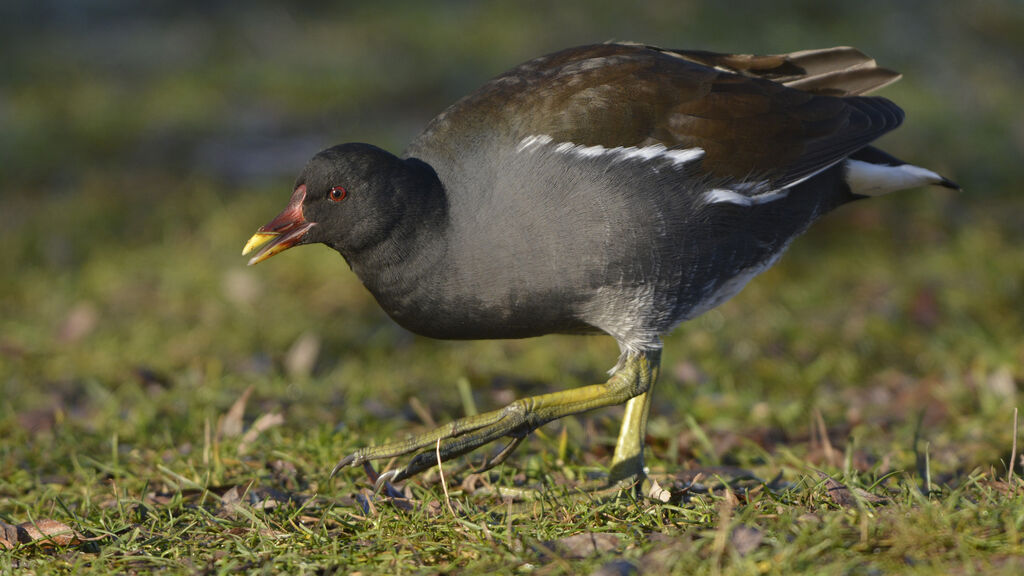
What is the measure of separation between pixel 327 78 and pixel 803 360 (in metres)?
4.80

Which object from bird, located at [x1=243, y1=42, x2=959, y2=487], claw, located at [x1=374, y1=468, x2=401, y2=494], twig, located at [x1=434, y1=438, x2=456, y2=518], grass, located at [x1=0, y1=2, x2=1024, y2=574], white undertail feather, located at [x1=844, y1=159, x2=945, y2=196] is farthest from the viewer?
white undertail feather, located at [x1=844, y1=159, x2=945, y2=196]

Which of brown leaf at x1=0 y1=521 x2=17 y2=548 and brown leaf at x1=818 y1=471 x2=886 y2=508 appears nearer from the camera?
brown leaf at x1=818 y1=471 x2=886 y2=508

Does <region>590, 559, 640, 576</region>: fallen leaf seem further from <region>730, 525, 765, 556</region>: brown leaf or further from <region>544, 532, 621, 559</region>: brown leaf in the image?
<region>730, 525, 765, 556</region>: brown leaf

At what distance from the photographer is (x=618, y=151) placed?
10.1 feet

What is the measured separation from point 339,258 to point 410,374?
4.21 feet

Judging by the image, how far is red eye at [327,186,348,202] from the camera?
3.07 metres

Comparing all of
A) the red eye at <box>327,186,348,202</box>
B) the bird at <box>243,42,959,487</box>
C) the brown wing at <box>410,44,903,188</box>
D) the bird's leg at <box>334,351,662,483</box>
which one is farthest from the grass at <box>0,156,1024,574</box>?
the brown wing at <box>410,44,903,188</box>

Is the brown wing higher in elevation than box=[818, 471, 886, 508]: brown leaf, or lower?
higher

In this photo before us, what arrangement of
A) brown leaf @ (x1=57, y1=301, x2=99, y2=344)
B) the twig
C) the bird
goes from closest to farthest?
1. the twig
2. the bird
3. brown leaf @ (x1=57, y1=301, x2=99, y2=344)

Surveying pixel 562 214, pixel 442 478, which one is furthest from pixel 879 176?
pixel 442 478

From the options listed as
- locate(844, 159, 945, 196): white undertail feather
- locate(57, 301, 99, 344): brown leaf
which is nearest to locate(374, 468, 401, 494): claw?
locate(844, 159, 945, 196): white undertail feather

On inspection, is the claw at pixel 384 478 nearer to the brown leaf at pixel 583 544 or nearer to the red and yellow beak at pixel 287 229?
the brown leaf at pixel 583 544

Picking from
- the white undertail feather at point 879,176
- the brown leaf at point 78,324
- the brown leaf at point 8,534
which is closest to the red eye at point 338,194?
the brown leaf at point 8,534

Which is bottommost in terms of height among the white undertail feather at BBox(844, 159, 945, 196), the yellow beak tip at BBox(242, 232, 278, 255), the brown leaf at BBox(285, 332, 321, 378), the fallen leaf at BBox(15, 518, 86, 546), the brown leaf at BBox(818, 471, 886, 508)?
the brown leaf at BBox(285, 332, 321, 378)
